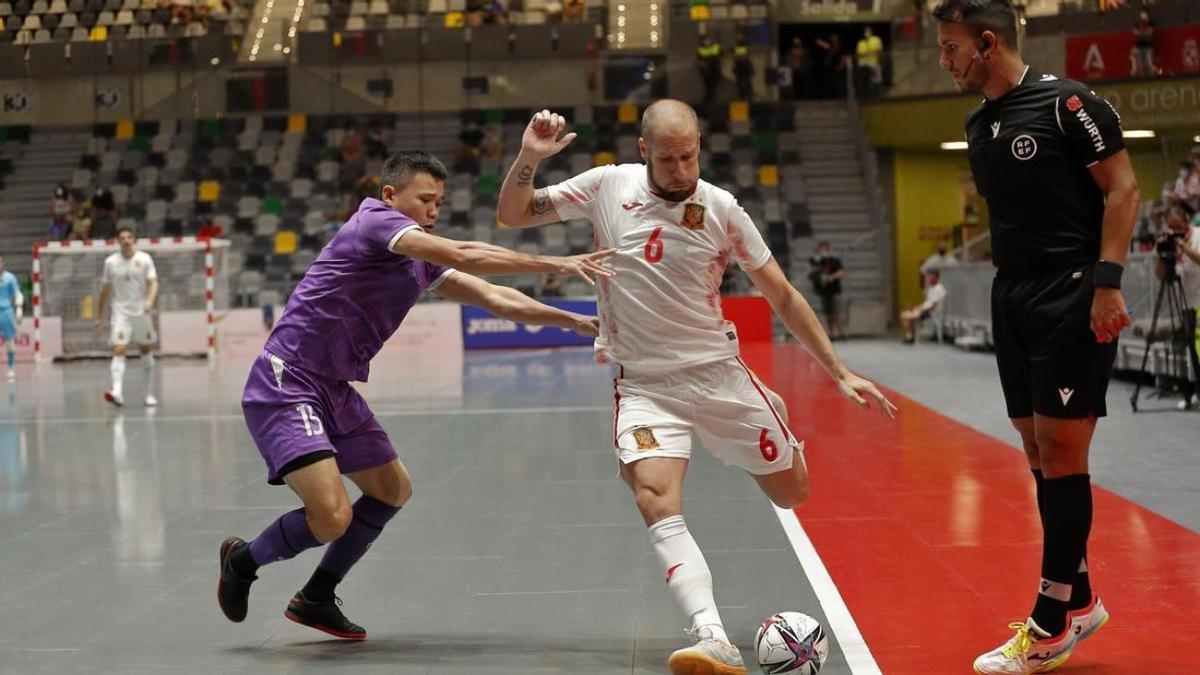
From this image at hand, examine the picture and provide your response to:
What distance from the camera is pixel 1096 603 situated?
183 inches

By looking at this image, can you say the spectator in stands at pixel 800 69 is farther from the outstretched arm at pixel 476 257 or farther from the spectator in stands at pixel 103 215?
the outstretched arm at pixel 476 257

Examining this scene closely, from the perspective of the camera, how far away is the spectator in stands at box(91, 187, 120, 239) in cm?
2923

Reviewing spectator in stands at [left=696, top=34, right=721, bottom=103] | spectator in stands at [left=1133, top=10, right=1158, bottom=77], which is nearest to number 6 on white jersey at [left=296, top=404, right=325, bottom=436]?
spectator in stands at [left=1133, top=10, right=1158, bottom=77]

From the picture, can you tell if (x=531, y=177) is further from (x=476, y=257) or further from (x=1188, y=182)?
(x=1188, y=182)

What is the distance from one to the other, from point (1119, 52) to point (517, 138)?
43.6 ft

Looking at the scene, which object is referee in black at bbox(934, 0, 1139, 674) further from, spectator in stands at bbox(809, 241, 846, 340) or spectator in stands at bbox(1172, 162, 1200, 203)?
spectator in stands at bbox(809, 241, 846, 340)

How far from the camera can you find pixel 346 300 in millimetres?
5039

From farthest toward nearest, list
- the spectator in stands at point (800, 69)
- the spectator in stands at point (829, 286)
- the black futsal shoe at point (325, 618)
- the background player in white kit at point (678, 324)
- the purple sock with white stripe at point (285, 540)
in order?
the spectator in stands at point (800, 69)
the spectator in stands at point (829, 286)
the black futsal shoe at point (325, 618)
the purple sock with white stripe at point (285, 540)
the background player in white kit at point (678, 324)

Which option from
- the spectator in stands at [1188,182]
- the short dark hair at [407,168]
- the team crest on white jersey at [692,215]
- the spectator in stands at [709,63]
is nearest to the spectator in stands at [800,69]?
the spectator in stands at [709,63]

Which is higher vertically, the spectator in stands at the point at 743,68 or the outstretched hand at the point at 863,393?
the spectator in stands at the point at 743,68

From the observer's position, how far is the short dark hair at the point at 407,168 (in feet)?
16.7

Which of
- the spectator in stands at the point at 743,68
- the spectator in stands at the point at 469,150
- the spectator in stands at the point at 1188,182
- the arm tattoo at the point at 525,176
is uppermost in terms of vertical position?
→ the spectator in stands at the point at 743,68

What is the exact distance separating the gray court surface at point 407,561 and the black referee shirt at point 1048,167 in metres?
1.59

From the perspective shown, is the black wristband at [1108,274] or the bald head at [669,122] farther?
the bald head at [669,122]
